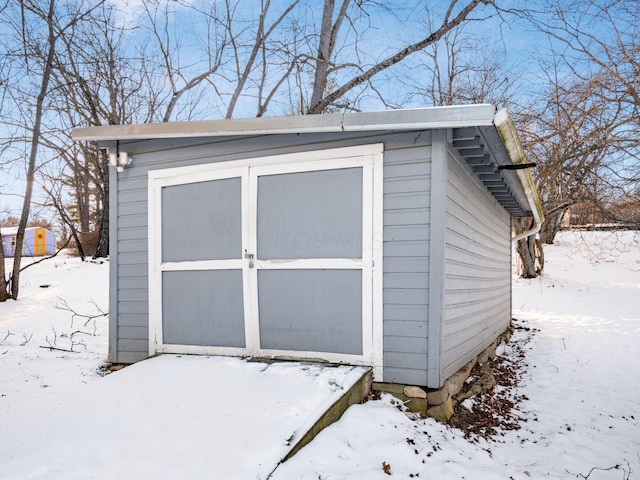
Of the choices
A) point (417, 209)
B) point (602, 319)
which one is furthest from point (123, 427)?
point (602, 319)

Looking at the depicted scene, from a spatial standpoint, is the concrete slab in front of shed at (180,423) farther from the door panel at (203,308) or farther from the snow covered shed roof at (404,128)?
the snow covered shed roof at (404,128)

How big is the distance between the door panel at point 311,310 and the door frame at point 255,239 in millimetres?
57

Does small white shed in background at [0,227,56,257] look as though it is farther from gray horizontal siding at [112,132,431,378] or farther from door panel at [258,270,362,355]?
gray horizontal siding at [112,132,431,378]

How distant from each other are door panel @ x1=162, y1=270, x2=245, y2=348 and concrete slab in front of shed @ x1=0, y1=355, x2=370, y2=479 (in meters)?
0.49

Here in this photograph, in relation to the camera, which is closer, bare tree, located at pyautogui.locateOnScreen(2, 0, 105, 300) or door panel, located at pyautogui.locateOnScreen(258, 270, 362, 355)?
door panel, located at pyautogui.locateOnScreen(258, 270, 362, 355)

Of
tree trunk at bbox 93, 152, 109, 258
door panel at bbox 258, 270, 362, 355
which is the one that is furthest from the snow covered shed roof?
tree trunk at bbox 93, 152, 109, 258

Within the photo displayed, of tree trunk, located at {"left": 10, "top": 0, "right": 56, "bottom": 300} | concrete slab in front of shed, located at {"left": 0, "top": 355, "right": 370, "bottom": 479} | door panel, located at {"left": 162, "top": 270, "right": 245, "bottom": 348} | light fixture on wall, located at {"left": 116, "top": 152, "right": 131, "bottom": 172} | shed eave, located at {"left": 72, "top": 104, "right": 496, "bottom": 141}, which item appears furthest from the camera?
tree trunk, located at {"left": 10, "top": 0, "right": 56, "bottom": 300}

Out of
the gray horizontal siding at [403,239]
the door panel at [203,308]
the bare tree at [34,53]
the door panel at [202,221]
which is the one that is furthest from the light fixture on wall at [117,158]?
the bare tree at [34,53]

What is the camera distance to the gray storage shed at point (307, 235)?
332cm

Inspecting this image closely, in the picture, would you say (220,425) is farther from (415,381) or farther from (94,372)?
(94,372)

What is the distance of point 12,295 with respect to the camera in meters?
9.43

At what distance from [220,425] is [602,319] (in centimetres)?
924

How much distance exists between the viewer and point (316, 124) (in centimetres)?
329

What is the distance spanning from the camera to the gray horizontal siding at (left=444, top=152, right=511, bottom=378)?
3.62 metres
